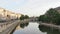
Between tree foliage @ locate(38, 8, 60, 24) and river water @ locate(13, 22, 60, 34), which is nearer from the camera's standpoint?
river water @ locate(13, 22, 60, 34)

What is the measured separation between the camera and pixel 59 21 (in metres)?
49.2

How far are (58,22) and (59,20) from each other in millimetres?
1137

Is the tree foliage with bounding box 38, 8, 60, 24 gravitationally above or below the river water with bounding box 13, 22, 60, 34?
above

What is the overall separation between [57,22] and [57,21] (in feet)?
2.58

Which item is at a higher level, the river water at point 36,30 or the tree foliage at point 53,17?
the tree foliage at point 53,17

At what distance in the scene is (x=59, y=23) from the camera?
165 feet

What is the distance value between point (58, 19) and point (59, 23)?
4.49ft

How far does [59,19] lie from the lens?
4922 cm

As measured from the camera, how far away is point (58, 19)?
49562mm

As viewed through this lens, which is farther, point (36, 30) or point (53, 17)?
point (53, 17)

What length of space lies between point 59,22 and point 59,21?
2.39 ft

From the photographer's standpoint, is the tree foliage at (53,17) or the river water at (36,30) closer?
the river water at (36,30)

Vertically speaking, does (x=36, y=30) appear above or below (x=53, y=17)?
below

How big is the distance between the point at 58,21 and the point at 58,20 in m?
0.31
